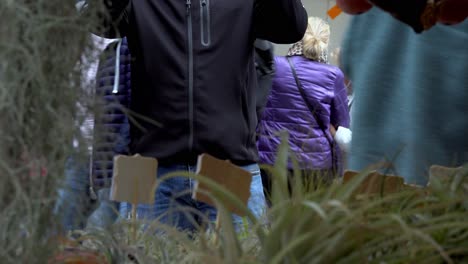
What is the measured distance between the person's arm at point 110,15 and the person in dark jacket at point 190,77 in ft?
0.22

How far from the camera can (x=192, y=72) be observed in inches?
57.1

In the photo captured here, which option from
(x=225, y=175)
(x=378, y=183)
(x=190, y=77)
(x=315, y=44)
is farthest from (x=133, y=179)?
(x=315, y=44)

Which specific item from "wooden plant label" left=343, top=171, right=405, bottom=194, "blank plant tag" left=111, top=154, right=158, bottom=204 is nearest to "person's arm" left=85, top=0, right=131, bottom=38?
"blank plant tag" left=111, top=154, right=158, bottom=204

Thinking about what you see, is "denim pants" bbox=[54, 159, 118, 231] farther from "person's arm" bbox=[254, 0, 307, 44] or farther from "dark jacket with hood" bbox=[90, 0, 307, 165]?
"person's arm" bbox=[254, 0, 307, 44]

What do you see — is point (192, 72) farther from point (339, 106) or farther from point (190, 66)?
point (339, 106)

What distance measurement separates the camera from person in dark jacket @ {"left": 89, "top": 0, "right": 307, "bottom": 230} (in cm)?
143

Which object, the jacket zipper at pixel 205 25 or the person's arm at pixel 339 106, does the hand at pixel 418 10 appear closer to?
the jacket zipper at pixel 205 25

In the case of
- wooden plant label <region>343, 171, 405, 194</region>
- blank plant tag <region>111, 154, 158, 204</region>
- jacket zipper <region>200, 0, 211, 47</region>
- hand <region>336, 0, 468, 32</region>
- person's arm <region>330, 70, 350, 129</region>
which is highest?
hand <region>336, 0, 468, 32</region>

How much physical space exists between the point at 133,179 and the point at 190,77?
0.74 metres

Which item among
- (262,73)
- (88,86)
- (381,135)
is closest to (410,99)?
(381,135)

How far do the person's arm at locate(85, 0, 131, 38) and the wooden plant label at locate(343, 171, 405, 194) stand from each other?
24cm

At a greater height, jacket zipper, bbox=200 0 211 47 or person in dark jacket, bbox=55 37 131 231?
jacket zipper, bbox=200 0 211 47

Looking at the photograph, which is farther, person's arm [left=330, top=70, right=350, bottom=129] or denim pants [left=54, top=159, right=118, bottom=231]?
person's arm [left=330, top=70, right=350, bottom=129]

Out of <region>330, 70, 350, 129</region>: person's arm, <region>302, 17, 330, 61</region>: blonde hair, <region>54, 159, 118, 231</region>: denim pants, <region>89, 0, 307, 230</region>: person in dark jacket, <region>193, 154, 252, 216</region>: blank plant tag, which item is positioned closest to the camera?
<region>54, 159, 118, 231</region>: denim pants
